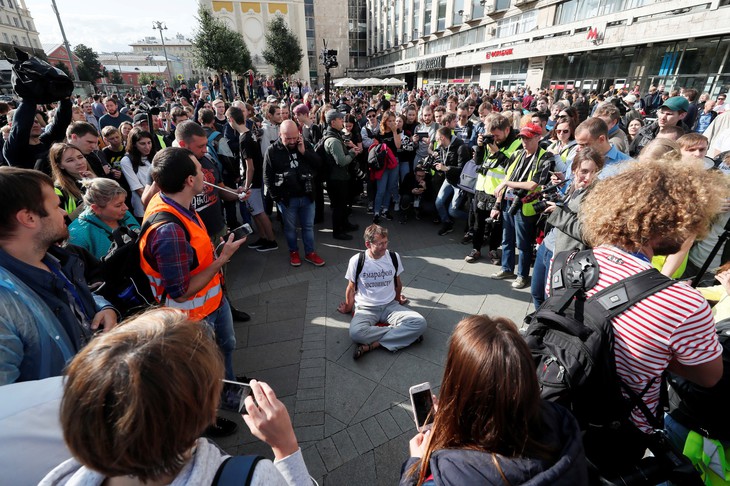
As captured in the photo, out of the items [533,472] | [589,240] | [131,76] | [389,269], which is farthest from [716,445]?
[131,76]

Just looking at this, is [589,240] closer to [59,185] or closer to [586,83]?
[59,185]

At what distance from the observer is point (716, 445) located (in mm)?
1503

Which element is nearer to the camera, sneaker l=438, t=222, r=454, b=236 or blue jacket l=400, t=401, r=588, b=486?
blue jacket l=400, t=401, r=588, b=486

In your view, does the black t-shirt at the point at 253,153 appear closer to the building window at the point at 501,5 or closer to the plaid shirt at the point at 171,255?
the plaid shirt at the point at 171,255

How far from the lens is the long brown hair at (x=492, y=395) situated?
40.3 inches

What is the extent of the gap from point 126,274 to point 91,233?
0.69 meters

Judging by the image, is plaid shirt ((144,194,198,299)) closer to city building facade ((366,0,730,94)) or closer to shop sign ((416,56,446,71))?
city building facade ((366,0,730,94))

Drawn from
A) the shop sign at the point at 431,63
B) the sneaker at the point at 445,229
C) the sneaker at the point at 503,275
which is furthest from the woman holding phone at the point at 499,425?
the shop sign at the point at 431,63

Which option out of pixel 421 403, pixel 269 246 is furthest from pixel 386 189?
pixel 421 403

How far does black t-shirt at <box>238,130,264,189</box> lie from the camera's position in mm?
5125

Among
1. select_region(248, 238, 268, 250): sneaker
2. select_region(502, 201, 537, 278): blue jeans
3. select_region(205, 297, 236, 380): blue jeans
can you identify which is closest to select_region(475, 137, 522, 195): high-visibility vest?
select_region(502, 201, 537, 278): blue jeans

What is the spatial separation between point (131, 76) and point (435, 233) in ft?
297

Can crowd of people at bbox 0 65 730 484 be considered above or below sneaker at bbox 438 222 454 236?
above

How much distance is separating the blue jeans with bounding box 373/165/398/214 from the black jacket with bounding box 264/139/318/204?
1.83 m
